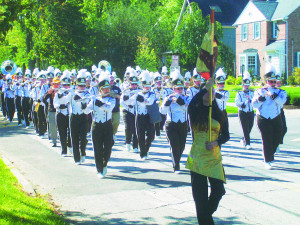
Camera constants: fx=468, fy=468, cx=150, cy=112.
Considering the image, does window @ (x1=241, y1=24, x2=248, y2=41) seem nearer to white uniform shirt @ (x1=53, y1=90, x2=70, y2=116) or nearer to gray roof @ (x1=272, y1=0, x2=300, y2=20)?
gray roof @ (x1=272, y1=0, x2=300, y2=20)

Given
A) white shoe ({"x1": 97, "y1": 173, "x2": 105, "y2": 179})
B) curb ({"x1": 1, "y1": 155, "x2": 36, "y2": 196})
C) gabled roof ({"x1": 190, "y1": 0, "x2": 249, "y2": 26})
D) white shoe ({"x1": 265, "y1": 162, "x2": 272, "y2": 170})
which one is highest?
gabled roof ({"x1": 190, "y1": 0, "x2": 249, "y2": 26})

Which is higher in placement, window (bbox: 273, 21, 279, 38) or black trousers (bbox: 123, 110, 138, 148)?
window (bbox: 273, 21, 279, 38)

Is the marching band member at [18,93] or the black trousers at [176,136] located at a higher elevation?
the marching band member at [18,93]

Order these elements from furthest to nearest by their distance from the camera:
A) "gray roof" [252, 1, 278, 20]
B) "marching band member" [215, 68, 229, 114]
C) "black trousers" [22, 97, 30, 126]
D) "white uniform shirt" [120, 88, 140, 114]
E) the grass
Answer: "gray roof" [252, 1, 278, 20] < "black trousers" [22, 97, 30, 126] < "white uniform shirt" [120, 88, 140, 114] < "marching band member" [215, 68, 229, 114] < the grass

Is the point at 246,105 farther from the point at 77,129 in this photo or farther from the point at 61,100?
the point at 61,100

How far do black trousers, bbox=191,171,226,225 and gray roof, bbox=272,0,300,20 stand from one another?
137ft

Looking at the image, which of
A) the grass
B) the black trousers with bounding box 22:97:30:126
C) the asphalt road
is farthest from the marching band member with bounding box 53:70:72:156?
the black trousers with bounding box 22:97:30:126

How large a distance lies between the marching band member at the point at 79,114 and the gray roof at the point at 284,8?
123 feet

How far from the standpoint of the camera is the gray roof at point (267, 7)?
155 ft

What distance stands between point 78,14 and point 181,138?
3409 centimetres

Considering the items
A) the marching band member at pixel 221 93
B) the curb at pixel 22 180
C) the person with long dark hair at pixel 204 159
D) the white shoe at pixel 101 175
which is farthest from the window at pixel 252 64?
the person with long dark hair at pixel 204 159

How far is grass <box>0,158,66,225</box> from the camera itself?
20.9 ft

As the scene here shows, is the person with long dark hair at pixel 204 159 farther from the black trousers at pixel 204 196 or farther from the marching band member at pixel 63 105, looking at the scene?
the marching band member at pixel 63 105

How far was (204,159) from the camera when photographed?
18.6 feet
